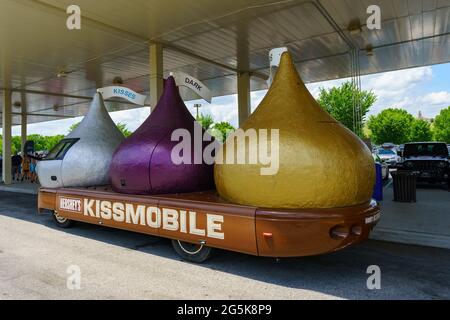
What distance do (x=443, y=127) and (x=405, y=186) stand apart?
6350 centimetres

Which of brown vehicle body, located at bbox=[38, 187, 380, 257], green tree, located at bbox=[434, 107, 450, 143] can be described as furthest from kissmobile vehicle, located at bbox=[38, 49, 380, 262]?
green tree, located at bbox=[434, 107, 450, 143]

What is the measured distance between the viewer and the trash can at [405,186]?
10477mm

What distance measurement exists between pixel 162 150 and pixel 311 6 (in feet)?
20.0

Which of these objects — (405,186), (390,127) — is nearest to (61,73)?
(405,186)

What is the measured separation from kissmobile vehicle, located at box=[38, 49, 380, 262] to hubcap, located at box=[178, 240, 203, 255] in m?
0.01

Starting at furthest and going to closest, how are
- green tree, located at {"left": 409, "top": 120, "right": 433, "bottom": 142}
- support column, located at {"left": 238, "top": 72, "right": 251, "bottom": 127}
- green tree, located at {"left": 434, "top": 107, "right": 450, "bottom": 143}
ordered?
green tree, located at {"left": 409, "top": 120, "right": 433, "bottom": 142} → green tree, located at {"left": 434, "top": 107, "right": 450, "bottom": 143} → support column, located at {"left": 238, "top": 72, "right": 251, "bottom": 127}

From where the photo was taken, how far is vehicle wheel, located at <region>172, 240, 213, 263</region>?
5390mm

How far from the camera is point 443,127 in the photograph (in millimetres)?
64812

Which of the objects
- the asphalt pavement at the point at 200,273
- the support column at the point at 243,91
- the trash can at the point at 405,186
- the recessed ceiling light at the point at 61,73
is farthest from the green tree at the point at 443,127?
the asphalt pavement at the point at 200,273

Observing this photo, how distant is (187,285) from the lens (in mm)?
4582

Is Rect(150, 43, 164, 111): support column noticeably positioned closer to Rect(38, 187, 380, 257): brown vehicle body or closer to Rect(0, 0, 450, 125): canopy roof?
Rect(0, 0, 450, 125): canopy roof

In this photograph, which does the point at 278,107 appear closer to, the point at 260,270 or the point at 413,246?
the point at 260,270

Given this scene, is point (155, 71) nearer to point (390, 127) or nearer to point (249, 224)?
point (249, 224)

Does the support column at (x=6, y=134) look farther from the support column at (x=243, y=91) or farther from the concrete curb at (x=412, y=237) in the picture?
the concrete curb at (x=412, y=237)
